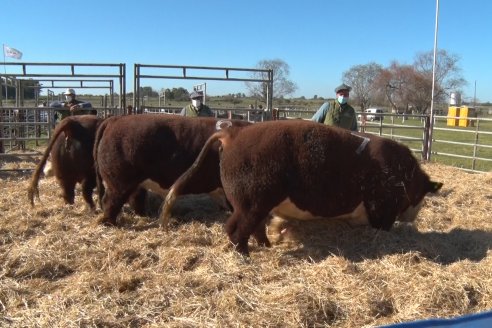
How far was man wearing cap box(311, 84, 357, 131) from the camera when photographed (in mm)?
6672

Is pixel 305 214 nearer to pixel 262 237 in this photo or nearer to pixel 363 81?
pixel 262 237

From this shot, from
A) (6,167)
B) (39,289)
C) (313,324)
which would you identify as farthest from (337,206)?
(6,167)

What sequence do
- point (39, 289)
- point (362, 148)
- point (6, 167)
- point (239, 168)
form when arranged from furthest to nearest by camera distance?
point (6, 167)
point (362, 148)
point (239, 168)
point (39, 289)

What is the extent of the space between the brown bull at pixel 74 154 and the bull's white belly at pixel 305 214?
285 cm

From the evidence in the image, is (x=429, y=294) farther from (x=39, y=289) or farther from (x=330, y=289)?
(x=39, y=289)

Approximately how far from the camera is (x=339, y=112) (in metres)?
6.69

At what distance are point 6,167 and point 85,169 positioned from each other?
14.6ft

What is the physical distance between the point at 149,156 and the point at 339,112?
2.92m

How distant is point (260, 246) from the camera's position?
4.72 metres

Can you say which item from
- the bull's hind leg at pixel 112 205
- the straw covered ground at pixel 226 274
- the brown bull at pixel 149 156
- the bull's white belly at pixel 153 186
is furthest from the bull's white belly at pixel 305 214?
the bull's hind leg at pixel 112 205

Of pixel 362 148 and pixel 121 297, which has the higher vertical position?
pixel 362 148

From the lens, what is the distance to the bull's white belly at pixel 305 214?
4.49m

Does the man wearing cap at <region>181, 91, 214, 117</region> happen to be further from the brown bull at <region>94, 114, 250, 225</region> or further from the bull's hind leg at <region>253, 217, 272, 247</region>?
the bull's hind leg at <region>253, 217, 272, 247</region>

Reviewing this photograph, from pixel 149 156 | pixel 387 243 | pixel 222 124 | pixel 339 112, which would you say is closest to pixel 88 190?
pixel 149 156
